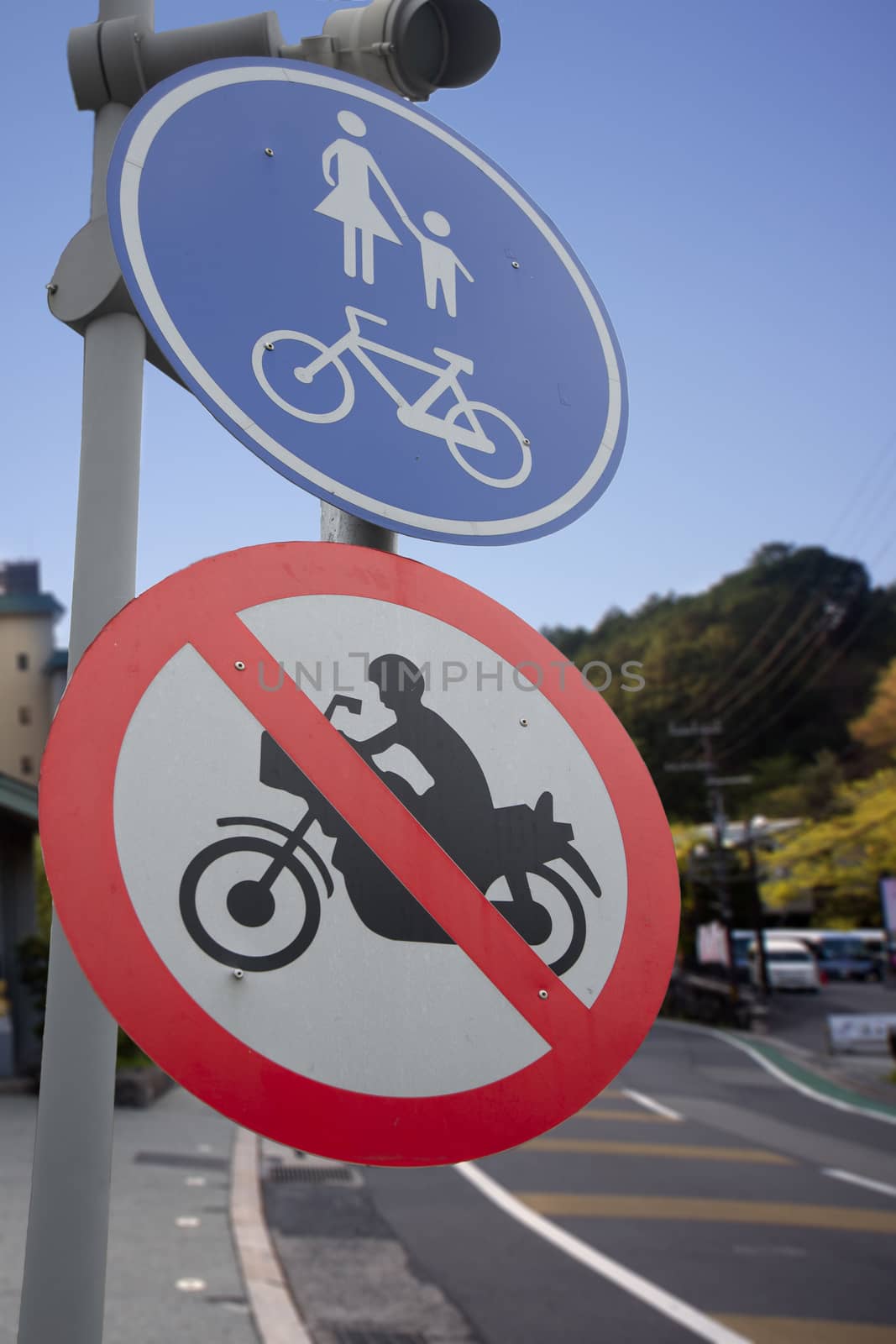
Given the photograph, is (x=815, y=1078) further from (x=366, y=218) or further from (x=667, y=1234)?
(x=366, y=218)

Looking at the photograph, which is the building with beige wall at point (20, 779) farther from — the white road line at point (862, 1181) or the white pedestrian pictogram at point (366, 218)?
the white pedestrian pictogram at point (366, 218)

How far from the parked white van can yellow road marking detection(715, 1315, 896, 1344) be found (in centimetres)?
3193

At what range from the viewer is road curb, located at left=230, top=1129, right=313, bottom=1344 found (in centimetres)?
462

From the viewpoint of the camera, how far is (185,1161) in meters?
8.70

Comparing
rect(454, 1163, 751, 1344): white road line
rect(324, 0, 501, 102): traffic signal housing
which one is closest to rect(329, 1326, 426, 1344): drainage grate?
rect(454, 1163, 751, 1344): white road line

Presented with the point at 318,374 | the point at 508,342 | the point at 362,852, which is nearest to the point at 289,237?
the point at 318,374

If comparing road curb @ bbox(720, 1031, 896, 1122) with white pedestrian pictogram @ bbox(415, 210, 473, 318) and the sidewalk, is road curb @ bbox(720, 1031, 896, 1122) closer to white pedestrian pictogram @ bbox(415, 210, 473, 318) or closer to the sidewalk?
the sidewalk

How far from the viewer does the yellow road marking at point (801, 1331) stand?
16.0 ft

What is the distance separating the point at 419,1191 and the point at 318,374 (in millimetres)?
8299

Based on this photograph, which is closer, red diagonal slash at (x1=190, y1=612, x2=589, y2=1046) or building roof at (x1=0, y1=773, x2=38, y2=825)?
red diagonal slash at (x1=190, y1=612, x2=589, y2=1046)

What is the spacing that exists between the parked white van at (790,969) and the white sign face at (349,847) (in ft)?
121

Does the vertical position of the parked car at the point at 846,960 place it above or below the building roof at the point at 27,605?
below

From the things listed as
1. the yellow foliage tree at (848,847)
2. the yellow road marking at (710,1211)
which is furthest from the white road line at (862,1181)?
the yellow foliage tree at (848,847)

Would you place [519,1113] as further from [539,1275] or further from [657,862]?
[539,1275]
